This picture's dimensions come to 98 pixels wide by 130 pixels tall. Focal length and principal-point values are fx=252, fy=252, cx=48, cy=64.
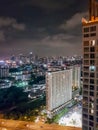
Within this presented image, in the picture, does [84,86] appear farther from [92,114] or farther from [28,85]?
[28,85]

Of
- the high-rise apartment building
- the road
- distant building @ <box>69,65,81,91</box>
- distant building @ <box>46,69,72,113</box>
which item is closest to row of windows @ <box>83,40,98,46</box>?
the high-rise apartment building

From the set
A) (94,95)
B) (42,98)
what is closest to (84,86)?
(94,95)

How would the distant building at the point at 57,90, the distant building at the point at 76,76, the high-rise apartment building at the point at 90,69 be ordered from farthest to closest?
the distant building at the point at 76,76 < the distant building at the point at 57,90 < the high-rise apartment building at the point at 90,69

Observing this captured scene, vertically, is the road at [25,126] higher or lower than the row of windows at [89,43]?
lower

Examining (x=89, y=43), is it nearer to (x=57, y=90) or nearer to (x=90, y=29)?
(x=90, y=29)

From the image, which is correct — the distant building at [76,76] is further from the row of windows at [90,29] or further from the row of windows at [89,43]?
the row of windows at [90,29]

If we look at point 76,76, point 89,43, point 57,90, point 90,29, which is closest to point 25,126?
point 89,43

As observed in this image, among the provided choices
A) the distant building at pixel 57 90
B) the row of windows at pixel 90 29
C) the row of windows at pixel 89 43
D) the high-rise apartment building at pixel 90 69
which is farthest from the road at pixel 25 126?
the distant building at pixel 57 90
